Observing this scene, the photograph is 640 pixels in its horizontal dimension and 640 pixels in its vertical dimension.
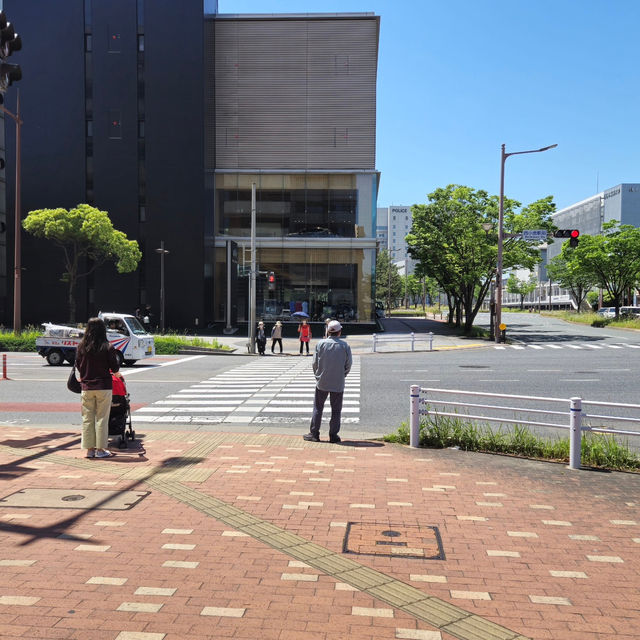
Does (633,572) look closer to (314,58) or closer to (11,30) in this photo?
(11,30)

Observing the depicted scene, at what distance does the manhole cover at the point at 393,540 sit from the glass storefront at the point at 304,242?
41.2 m

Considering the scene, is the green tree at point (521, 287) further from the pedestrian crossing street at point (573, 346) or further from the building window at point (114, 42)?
the building window at point (114, 42)

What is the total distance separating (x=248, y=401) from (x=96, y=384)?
560 centimetres

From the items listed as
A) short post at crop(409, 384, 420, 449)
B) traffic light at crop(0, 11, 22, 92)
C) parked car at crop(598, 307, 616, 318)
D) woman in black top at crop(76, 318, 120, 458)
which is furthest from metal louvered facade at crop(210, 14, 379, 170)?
woman in black top at crop(76, 318, 120, 458)

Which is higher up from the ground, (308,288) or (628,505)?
(308,288)

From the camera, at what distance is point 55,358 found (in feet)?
70.0

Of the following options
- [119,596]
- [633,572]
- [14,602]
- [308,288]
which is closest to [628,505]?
[633,572]

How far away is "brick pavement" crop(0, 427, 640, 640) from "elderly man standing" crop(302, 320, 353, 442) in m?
1.25

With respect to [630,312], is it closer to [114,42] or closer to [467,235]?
[467,235]

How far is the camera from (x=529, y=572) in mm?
4320

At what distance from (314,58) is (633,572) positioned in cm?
4852

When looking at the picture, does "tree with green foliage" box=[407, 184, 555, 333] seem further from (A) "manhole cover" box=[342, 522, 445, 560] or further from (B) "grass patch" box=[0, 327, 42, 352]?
(A) "manhole cover" box=[342, 522, 445, 560]

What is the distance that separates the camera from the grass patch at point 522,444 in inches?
294

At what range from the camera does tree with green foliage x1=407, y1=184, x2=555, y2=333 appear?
128 feet
